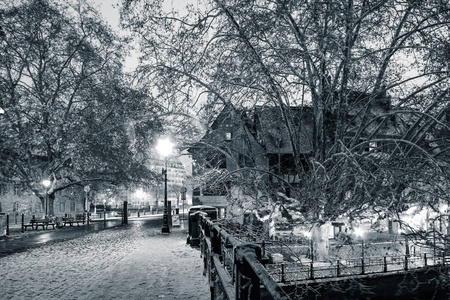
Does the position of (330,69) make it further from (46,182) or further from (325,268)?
(46,182)

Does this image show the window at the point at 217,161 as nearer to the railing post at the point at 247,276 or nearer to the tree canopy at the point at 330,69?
the tree canopy at the point at 330,69

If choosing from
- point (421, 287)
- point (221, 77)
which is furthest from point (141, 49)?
point (421, 287)

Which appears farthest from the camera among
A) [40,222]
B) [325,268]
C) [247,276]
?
[40,222]

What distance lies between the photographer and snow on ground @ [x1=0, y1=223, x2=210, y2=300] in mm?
7027

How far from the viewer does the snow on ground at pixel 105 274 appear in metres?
7.03

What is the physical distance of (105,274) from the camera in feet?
29.0

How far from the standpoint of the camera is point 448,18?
825 centimetres

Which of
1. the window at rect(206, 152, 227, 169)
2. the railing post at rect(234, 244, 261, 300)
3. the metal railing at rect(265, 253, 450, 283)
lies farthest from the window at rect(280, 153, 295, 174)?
the railing post at rect(234, 244, 261, 300)

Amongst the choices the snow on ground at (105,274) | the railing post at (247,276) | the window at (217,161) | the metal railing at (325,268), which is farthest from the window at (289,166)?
the railing post at (247,276)

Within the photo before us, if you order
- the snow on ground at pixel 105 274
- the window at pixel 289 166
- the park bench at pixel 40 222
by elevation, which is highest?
the window at pixel 289 166

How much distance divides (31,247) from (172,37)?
11438mm

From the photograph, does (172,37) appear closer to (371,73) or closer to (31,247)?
(371,73)

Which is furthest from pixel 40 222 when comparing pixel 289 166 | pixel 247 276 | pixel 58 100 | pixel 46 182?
pixel 247 276

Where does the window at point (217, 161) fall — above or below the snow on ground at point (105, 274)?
above
